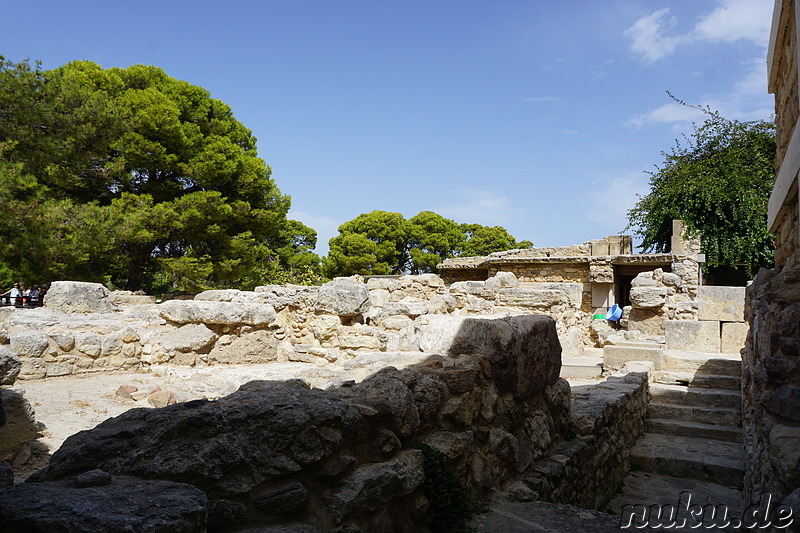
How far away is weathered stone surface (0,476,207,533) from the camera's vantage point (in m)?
1.42

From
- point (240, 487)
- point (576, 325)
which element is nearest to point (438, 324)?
point (240, 487)

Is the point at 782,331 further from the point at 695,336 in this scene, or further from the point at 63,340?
the point at 63,340

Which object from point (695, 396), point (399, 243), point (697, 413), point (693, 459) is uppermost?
point (399, 243)

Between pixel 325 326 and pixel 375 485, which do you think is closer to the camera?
pixel 375 485

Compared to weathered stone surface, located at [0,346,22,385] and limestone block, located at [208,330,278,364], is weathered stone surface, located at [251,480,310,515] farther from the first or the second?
limestone block, located at [208,330,278,364]

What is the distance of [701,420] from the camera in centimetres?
696

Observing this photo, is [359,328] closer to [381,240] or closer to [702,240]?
[702,240]

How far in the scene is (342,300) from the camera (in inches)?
311

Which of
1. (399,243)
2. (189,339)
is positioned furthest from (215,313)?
(399,243)

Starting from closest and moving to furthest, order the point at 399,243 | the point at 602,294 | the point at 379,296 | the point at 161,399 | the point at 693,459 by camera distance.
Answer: the point at 161,399
the point at 693,459
the point at 379,296
the point at 602,294
the point at 399,243

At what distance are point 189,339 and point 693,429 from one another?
21.3 ft

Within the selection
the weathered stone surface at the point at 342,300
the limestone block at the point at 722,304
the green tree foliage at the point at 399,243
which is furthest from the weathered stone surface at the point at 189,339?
the green tree foliage at the point at 399,243

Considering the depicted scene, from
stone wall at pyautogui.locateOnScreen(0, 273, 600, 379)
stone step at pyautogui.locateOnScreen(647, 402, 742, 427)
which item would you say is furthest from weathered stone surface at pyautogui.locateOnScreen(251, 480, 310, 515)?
stone step at pyautogui.locateOnScreen(647, 402, 742, 427)

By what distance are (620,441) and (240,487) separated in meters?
4.78
